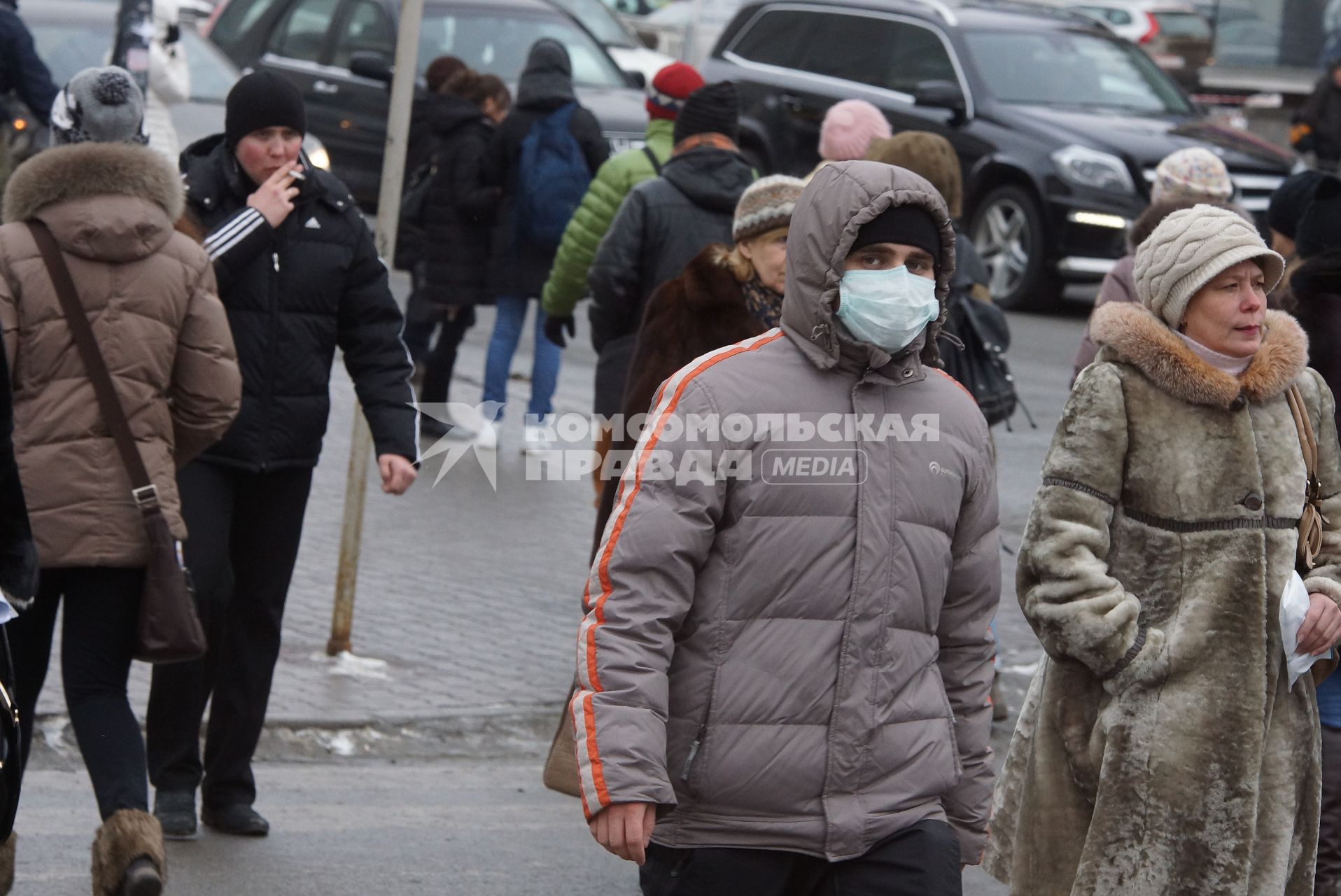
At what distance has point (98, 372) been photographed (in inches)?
190

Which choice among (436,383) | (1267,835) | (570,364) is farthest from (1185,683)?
(570,364)

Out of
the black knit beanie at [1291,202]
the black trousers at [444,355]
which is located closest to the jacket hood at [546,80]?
the black trousers at [444,355]

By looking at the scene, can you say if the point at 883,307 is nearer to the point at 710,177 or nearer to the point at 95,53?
the point at 710,177

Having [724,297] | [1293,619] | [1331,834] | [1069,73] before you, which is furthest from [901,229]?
[1069,73]

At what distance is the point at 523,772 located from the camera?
668 centimetres

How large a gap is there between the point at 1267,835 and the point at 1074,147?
38.2ft

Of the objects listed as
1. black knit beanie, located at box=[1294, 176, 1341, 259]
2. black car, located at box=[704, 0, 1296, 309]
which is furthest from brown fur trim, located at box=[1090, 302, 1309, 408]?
black car, located at box=[704, 0, 1296, 309]

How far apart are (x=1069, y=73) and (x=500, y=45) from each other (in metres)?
4.36

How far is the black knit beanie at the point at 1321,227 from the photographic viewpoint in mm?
5406

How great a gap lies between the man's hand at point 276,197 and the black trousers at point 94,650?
105 cm

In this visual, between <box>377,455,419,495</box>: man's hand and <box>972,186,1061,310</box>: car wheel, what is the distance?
10442mm

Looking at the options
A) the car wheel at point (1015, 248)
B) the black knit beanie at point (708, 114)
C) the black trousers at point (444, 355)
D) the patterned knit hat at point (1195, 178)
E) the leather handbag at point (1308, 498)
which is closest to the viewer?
the leather handbag at point (1308, 498)

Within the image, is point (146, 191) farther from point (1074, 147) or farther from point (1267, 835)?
point (1074, 147)

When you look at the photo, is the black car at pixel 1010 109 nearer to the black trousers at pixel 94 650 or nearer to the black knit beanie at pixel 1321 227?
the black knit beanie at pixel 1321 227
